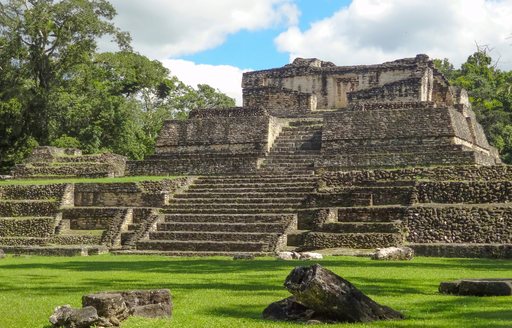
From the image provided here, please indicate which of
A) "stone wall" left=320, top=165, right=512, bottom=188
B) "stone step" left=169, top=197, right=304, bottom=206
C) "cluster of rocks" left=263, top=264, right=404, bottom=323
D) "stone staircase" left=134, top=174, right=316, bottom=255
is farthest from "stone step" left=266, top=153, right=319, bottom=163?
"cluster of rocks" left=263, top=264, right=404, bottom=323

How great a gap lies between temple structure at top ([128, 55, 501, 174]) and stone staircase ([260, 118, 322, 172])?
0.03 metres

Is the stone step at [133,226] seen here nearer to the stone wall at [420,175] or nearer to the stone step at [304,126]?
the stone wall at [420,175]

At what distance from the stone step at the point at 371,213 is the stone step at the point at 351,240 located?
1.01 m

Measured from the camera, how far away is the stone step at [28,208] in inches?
854

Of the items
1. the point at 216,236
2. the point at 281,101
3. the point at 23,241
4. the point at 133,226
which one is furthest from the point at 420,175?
the point at 23,241

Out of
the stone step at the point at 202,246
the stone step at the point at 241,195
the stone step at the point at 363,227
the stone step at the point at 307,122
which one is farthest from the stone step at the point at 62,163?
the stone step at the point at 363,227

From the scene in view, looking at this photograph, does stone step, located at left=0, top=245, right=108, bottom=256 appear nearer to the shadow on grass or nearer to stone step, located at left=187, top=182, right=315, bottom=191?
the shadow on grass

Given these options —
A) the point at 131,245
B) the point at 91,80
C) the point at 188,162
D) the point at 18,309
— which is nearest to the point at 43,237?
the point at 131,245

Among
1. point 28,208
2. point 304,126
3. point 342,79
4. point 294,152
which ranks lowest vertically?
point 28,208

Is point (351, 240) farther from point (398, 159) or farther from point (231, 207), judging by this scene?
point (398, 159)

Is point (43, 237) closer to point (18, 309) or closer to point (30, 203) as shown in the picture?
point (30, 203)

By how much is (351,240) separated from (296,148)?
8.27 metres

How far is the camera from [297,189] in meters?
20.2

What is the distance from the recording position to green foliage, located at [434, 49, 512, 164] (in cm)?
3506
